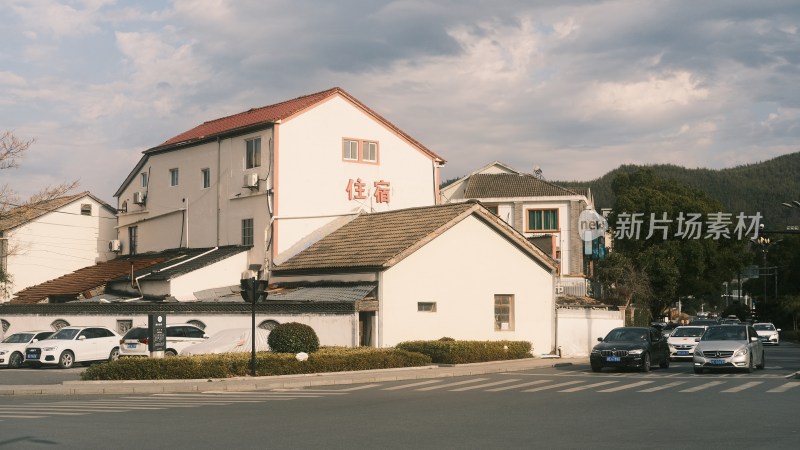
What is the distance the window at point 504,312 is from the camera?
3962 centimetres

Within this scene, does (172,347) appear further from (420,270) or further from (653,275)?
(653,275)

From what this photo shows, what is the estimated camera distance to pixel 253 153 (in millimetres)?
45031

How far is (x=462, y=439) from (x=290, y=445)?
252 centimetres

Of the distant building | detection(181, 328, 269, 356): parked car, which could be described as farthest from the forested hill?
detection(181, 328, 269, 356): parked car

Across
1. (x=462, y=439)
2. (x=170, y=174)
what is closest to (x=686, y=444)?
(x=462, y=439)

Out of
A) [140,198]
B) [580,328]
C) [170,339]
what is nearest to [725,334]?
[580,328]

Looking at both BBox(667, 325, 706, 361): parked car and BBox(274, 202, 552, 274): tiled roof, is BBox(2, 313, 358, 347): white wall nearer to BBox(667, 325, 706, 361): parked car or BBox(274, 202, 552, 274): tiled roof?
BBox(274, 202, 552, 274): tiled roof

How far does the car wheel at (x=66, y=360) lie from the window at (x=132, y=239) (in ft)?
60.0

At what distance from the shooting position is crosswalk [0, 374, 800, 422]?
19.3 m

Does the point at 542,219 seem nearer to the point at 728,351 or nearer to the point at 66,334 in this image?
the point at 728,351

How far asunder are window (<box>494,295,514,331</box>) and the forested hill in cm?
10258

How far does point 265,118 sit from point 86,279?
41.3ft

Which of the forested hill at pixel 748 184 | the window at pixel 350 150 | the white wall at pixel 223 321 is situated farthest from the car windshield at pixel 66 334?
the forested hill at pixel 748 184

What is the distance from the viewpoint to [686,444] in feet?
42.0
